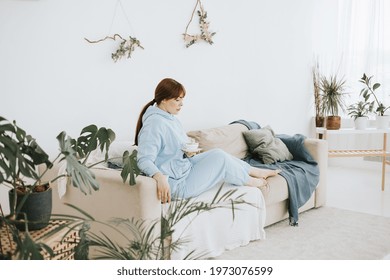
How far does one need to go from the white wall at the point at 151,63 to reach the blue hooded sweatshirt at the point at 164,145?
63 centimetres

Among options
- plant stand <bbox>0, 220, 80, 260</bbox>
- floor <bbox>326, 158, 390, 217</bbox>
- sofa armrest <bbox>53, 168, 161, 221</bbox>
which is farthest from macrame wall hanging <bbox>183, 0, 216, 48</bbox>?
plant stand <bbox>0, 220, 80, 260</bbox>

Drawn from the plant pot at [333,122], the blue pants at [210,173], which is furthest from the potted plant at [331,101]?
the blue pants at [210,173]

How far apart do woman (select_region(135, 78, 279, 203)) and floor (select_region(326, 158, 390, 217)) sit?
1396 millimetres

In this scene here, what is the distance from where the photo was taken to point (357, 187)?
14.7 feet

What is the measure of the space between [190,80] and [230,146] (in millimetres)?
690

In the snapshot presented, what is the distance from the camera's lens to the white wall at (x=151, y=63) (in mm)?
2816

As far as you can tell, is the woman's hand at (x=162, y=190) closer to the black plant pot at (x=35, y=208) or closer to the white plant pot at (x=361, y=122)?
the black plant pot at (x=35, y=208)

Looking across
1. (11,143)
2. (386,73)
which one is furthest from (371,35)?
(11,143)

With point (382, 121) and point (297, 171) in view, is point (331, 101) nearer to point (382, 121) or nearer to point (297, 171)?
point (382, 121)

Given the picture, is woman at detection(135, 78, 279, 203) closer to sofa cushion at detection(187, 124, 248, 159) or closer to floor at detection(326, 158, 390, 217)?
sofa cushion at detection(187, 124, 248, 159)

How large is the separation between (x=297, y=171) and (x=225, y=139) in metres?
0.62

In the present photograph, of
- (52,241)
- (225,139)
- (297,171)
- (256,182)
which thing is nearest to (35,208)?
(52,241)
